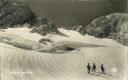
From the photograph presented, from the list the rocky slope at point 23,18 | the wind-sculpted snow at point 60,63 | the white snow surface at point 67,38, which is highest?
the rocky slope at point 23,18

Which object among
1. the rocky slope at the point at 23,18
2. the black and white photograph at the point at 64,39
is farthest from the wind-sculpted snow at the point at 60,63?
the rocky slope at the point at 23,18

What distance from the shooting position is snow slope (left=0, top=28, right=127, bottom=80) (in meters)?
4.20

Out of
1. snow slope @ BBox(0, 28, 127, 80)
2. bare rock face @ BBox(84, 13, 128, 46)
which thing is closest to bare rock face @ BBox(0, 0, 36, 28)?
snow slope @ BBox(0, 28, 127, 80)

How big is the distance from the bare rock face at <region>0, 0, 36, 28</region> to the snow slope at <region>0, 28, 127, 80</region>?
17cm

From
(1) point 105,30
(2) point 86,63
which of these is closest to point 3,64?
(2) point 86,63

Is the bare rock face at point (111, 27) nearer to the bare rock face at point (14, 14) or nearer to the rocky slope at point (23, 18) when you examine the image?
the rocky slope at point (23, 18)

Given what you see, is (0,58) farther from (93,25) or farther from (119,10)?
(119,10)

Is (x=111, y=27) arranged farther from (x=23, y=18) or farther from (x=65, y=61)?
(x=23, y=18)

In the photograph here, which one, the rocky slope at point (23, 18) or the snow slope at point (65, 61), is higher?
the rocky slope at point (23, 18)

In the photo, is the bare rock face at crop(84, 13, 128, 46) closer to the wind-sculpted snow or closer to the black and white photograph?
the black and white photograph

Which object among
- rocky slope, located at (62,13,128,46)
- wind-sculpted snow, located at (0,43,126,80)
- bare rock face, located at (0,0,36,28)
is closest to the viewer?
wind-sculpted snow, located at (0,43,126,80)

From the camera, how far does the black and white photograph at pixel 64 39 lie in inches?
169

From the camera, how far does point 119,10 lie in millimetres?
4598

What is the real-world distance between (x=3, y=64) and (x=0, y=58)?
0.07 metres
